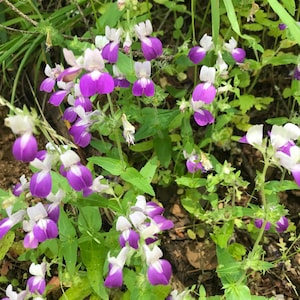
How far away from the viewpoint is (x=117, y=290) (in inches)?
80.3

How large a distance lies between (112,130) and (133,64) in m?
0.30

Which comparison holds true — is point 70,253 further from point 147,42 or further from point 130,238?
point 147,42

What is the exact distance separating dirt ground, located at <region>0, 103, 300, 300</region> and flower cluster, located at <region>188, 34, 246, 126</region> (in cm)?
54

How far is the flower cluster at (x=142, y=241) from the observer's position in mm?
1584

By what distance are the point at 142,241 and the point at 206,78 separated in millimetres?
597

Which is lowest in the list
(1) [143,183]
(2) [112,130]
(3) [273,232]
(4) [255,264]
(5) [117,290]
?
(3) [273,232]

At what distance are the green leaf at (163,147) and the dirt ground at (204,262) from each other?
0.20 metres

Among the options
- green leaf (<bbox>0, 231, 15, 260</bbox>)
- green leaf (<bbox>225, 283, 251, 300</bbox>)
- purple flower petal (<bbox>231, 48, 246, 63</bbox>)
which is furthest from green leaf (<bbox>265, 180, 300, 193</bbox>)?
green leaf (<bbox>0, 231, 15, 260</bbox>)

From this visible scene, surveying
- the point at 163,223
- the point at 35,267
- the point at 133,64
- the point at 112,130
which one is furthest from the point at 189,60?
the point at 35,267

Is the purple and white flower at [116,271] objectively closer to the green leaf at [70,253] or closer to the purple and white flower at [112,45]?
the green leaf at [70,253]

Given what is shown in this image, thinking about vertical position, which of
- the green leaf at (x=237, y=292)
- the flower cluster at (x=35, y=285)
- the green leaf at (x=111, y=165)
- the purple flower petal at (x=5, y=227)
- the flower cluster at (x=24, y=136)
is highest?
the flower cluster at (x=24, y=136)

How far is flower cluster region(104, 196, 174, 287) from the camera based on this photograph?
158 centimetres

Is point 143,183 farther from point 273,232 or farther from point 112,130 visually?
point 273,232

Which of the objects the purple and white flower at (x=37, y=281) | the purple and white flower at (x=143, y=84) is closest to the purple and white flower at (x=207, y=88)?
the purple and white flower at (x=143, y=84)
